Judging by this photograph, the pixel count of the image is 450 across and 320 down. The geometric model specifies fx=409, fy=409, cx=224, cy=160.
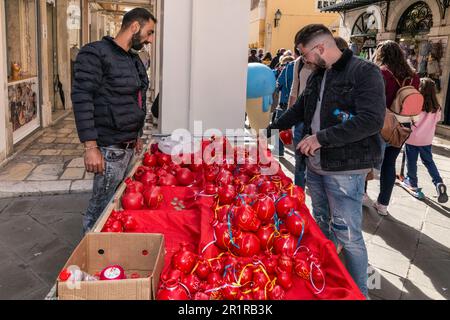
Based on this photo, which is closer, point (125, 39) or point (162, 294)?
point (162, 294)

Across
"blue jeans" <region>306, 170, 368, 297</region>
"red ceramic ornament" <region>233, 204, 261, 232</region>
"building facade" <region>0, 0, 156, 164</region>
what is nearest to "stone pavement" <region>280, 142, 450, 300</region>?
"blue jeans" <region>306, 170, 368, 297</region>

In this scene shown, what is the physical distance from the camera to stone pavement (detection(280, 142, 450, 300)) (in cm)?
333

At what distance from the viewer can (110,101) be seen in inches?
119

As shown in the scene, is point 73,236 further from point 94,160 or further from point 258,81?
point 258,81

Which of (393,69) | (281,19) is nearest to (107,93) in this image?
(393,69)

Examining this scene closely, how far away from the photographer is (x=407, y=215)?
16.2ft

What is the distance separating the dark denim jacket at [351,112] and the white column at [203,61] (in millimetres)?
2113

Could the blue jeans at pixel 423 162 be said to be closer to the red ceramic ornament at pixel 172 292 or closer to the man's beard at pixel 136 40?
the man's beard at pixel 136 40

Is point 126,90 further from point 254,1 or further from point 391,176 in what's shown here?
point 254,1

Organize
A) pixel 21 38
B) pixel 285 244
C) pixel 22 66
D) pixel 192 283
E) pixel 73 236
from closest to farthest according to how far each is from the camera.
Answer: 1. pixel 192 283
2. pixel 285 244
3. pixel 73 236
4. pixel 21 38
5. pixel 22 66

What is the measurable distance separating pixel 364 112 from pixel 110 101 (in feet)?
5.87

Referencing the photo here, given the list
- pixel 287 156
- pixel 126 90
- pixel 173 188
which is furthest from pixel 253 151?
pixel 287 156
